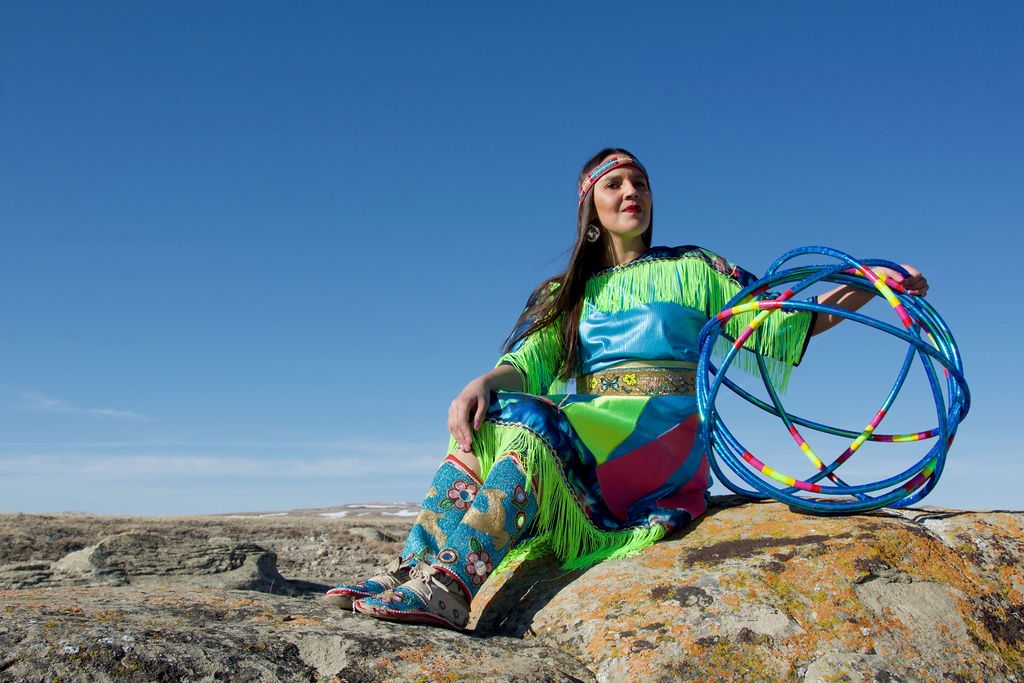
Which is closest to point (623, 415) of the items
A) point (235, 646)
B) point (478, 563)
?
point (478, 563)

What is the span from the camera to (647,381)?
3.33 m

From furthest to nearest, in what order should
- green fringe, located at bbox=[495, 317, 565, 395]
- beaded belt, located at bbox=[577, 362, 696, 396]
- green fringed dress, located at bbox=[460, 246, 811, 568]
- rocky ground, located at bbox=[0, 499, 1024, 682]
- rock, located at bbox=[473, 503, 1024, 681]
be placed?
green fringe, located at bbox=[495, 317, 565, 395] < beaded belt, located at bbox=[577, 362, 696, 396] < green fringed dress, located at bbox=[460, 246, 811, 568] < rock, located at bbox=[473, 503, 1024, 681] < rocky ground, located at bbox=[0, 499, 1024, 682]

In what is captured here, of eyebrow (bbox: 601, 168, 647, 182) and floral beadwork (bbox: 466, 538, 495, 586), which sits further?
eyebrow (bbox: 601, 168, 647, 182)

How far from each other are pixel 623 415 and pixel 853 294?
3.28 feet

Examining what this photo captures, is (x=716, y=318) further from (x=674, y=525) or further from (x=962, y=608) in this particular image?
(x=962, y=608)

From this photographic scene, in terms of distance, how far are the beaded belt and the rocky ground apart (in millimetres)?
537

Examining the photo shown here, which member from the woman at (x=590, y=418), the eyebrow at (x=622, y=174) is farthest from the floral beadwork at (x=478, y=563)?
the eyebrow at (x=622, y=174)

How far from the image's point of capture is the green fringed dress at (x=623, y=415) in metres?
2.94

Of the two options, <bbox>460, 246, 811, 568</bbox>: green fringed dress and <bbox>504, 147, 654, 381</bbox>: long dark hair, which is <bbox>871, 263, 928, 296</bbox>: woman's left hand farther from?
<bbox>504, 147, 654, 381</bbox>: long dark hair

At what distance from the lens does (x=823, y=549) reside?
2.71 meters

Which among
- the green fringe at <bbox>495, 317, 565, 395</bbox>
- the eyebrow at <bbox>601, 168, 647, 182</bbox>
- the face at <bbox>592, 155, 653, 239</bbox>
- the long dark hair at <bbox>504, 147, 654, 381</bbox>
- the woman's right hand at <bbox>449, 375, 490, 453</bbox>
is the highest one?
the eyebrow at <bbox>601, 168, 647, 182</bbox>

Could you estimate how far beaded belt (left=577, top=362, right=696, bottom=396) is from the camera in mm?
3322

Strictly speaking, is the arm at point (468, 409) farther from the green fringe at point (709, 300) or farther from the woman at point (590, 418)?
the green fringe at point (709, 300)

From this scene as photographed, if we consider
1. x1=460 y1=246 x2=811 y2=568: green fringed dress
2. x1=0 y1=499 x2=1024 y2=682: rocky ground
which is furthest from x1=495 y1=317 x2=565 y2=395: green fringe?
x1=0 y1=499 x2=1024 y2=682: rocky ground
